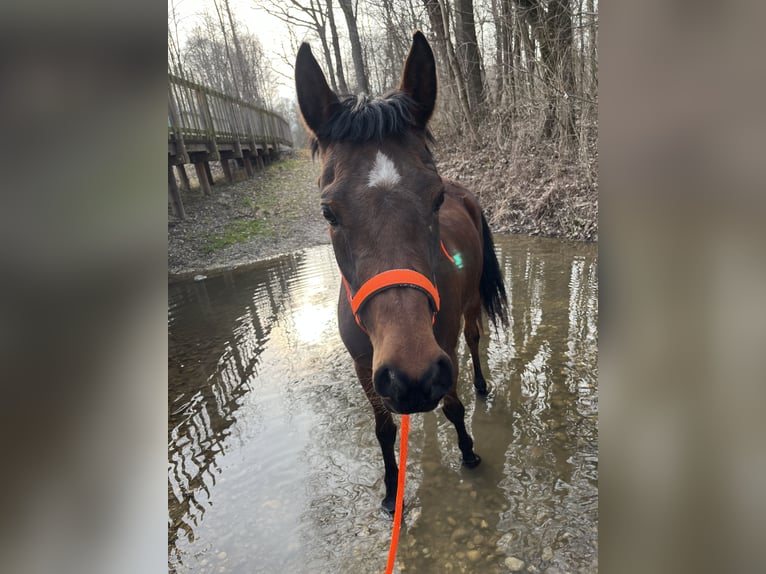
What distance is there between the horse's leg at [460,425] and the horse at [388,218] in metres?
0.69

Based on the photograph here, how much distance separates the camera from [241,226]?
12.6 metres

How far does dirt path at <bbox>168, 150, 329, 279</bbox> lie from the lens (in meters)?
10.5

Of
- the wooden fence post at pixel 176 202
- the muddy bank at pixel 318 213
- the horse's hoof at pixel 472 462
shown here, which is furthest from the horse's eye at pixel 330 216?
the wooden fence post at pixel 176 202

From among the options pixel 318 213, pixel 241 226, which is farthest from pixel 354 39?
pixel 241 226

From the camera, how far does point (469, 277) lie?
3432 mm

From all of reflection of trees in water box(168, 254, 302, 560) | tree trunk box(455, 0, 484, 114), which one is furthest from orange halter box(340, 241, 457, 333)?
tree trunk box(455, 0, 484, 114)

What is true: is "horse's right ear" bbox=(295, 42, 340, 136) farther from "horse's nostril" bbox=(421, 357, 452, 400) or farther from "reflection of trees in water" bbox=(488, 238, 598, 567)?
"reflection of trees in water" bbox=(488, 238, 598, 567)

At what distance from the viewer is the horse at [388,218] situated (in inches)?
59.0

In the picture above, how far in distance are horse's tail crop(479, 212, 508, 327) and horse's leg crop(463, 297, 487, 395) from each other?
0.21 m

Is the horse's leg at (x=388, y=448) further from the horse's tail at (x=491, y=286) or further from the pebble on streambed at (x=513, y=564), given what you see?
the horse's tail at (x=491, y=286)
